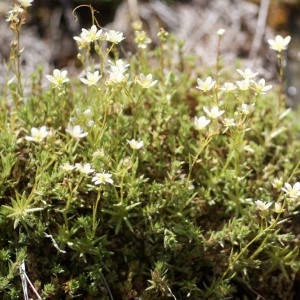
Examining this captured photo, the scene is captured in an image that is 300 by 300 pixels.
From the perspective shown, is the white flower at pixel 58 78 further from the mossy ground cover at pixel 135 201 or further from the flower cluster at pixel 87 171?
the flower cluster at pixel 87 171

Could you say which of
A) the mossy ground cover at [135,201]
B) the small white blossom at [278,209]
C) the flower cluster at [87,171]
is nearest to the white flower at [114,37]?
the mossy ground cover at [135,201]

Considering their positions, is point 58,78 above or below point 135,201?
above

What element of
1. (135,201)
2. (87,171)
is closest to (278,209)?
(135,201)

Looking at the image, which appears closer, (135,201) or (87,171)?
(87,171)

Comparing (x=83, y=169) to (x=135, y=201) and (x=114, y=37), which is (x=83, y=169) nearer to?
(x=135, y=201)

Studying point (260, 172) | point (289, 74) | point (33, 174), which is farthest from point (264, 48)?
point (33, 174)

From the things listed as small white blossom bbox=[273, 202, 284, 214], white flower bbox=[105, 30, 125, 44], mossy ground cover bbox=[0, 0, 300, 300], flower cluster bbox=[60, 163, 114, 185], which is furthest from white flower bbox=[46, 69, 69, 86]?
small white blossom bbox=[273, 202, 284, 214]

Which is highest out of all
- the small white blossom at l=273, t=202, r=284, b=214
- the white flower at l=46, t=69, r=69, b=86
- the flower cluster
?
the white flower at l=46, t=69, r=69, b=86

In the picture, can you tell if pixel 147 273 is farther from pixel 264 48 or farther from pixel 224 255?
pixel 264 48

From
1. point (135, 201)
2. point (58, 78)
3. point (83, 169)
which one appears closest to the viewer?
point (83, 169)

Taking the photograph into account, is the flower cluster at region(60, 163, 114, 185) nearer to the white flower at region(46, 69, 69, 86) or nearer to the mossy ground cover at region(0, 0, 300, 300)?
the mossy ground cover at region(0, 0, 300, 300)
